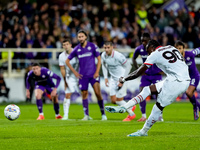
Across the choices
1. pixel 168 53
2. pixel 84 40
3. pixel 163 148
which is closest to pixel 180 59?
pixel 168 53

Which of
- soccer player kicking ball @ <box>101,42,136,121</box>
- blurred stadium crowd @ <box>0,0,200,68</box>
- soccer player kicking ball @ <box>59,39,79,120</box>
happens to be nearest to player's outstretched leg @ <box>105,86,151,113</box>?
soccer player kicking ball @ <box>101,42,136,121</box>

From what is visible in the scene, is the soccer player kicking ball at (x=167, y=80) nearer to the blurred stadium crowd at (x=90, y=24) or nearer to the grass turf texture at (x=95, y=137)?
the grass turf texture at (x=95, y=137)

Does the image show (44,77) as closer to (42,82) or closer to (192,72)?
(42,82)

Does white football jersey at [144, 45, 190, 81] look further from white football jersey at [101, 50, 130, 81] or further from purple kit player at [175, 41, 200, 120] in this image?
white football jersey at [101, 50, 130, 81]

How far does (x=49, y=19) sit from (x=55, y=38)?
1504mm

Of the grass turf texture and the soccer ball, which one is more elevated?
the soccer ball

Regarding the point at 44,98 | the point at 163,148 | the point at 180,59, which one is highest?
the point at 180,59

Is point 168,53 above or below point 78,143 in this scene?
above

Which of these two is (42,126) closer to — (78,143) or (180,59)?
(78,143)

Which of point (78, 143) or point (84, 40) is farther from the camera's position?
point (84, 40)

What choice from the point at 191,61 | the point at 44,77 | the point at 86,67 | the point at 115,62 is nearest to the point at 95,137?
the point at 86,67

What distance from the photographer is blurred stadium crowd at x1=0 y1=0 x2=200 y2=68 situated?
21.6 m

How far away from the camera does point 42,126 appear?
11.0 m

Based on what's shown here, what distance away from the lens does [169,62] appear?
8578 millimetres
